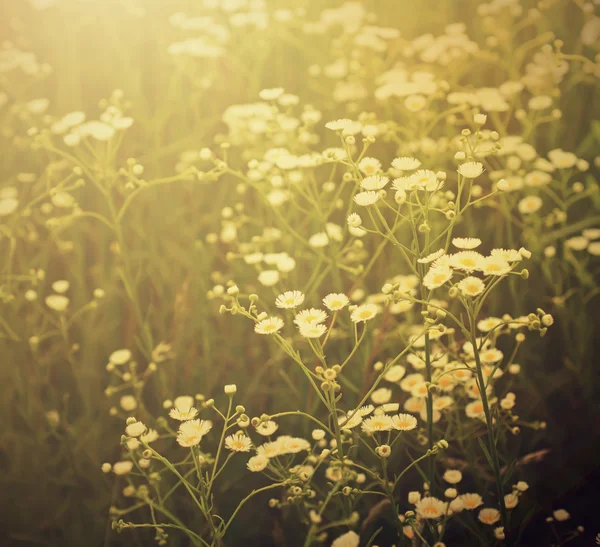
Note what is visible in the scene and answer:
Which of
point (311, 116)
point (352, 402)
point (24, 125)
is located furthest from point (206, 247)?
point (24, 125)

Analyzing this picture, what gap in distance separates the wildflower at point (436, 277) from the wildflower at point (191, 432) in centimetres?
41

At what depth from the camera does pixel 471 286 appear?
90 centimetres

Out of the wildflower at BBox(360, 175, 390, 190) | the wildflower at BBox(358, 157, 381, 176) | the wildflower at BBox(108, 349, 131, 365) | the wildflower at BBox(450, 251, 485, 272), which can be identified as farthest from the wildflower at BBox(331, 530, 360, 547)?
the wildflower at BBox(108, 349, 131, 365)

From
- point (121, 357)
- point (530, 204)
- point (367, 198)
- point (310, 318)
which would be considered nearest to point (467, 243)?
point (367, 198)

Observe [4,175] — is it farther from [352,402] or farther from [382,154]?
[352,402]

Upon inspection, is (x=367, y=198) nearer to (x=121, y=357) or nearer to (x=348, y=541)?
(x=348, y=541)

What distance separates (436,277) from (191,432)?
0.46 m

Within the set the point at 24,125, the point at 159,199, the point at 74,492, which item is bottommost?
the point at 74,492

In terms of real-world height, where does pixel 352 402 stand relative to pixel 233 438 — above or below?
below

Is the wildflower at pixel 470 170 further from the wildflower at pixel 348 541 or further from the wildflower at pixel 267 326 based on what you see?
the wildflower at pixel 348 541

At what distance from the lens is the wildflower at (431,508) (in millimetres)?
971

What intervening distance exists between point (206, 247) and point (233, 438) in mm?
1014

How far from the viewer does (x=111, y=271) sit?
1903mm

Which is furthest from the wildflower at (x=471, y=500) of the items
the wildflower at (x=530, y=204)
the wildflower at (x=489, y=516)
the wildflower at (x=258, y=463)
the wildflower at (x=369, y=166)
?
the wildflower at (x=530, y=204)
